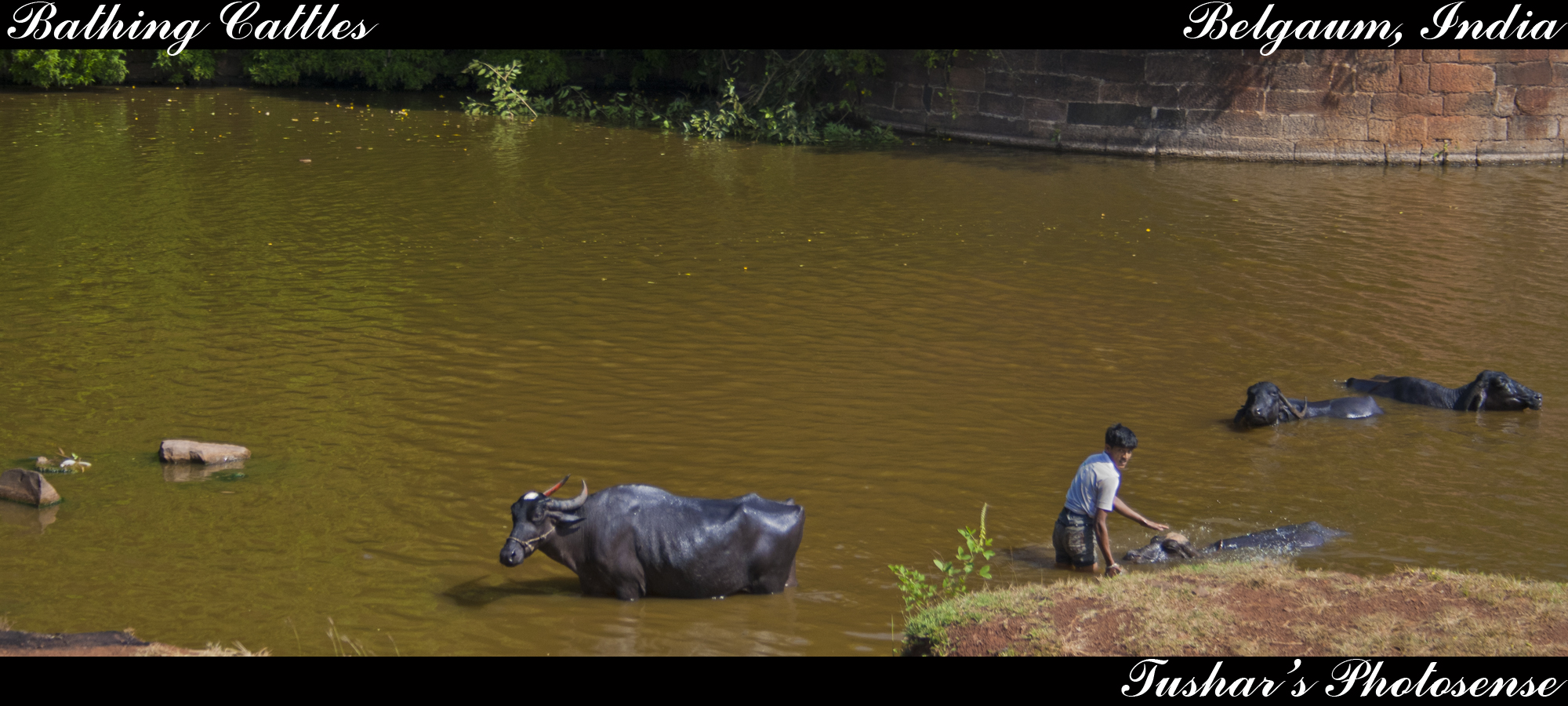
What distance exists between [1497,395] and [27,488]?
11.7 m

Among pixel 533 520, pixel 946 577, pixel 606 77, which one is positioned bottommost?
pixel 946 577

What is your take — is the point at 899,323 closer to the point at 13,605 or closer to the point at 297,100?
the point at 13,605

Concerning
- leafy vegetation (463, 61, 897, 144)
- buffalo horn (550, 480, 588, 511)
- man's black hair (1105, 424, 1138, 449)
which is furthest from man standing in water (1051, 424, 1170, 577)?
leafy vegetation (463, 61, 897, 144)

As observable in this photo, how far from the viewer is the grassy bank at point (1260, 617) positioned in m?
6.08

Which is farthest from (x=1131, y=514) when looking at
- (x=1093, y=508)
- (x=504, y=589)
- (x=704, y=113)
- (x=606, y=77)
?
(x=606, y=77)

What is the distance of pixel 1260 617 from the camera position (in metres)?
6.44

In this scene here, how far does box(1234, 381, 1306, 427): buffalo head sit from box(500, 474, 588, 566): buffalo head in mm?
5879

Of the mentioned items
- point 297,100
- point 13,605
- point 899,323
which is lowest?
point 13,605

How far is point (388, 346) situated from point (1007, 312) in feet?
21.4

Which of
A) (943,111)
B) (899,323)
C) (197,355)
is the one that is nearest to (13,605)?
(197,355)

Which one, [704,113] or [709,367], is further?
[704,113]

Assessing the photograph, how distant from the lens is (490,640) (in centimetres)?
707

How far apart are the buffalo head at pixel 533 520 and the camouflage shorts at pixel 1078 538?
3.16 meters

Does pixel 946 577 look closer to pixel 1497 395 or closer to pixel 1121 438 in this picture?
pixel 1121 438
